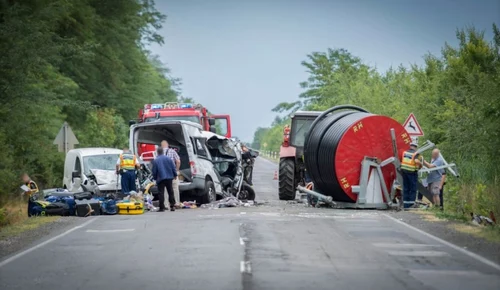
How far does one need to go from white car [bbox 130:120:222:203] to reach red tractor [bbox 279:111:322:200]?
2787mm

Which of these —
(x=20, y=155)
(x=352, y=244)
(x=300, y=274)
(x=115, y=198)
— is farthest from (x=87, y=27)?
(x=300, y=274)

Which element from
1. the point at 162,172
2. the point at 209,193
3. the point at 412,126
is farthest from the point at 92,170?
the point at 412,126

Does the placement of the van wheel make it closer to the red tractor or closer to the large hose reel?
the large hose reel

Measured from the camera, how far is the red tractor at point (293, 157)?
99.7 feet

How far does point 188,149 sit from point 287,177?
4873 millimetres

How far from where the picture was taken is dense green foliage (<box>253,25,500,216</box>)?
2109cm

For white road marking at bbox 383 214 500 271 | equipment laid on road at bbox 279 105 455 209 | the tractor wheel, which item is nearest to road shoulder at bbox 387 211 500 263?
white road marking at bbox 383 214 500 271

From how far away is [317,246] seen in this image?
611 inches

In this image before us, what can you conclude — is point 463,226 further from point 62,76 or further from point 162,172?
point 62,76

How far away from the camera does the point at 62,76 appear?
44.0 m

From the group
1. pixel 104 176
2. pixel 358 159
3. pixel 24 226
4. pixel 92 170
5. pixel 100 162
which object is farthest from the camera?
pixel 100 162

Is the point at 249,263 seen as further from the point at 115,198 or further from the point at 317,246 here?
the point at 115,198

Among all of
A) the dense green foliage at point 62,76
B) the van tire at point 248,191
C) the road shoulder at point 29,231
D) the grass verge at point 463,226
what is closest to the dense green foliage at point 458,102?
the grass verge at point 463,226

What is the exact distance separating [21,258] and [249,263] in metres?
3.87
